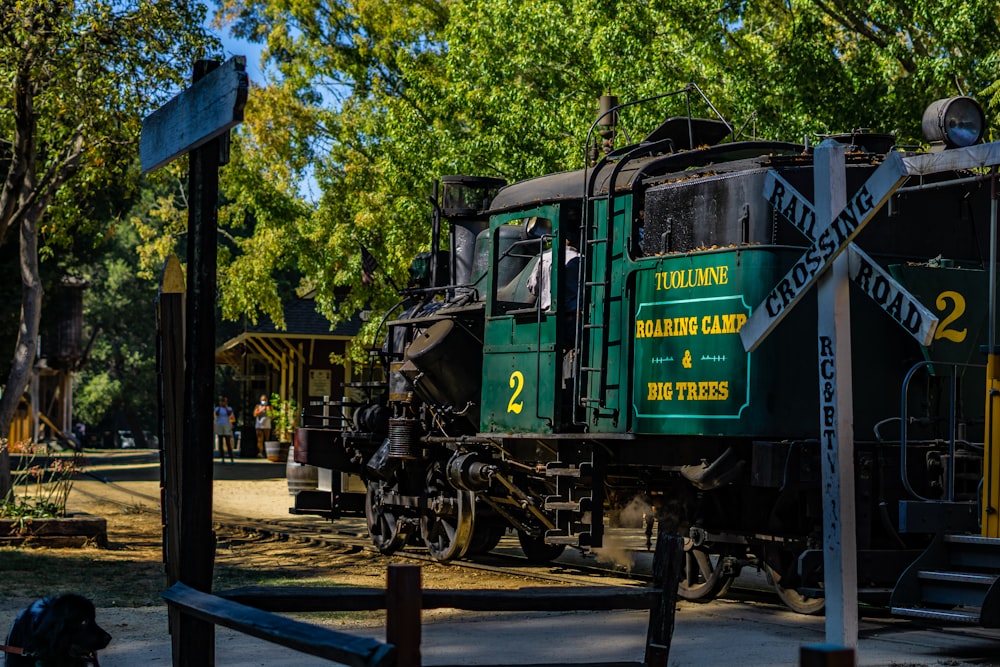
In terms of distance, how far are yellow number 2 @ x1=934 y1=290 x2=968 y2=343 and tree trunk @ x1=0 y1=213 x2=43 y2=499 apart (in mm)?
11396

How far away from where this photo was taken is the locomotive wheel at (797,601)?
1030 centimetres

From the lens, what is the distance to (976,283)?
10.5m

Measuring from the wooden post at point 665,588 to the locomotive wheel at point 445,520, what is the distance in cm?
771

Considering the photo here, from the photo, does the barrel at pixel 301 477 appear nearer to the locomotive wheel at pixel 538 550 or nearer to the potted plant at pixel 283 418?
the locomotive wheel at pixel 538 550

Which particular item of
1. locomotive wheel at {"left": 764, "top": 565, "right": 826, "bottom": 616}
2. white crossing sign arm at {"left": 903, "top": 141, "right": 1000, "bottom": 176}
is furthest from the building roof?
white crossing sign arm at {"left": 903, "top": 141, "right": 1000, "bottom": 176}

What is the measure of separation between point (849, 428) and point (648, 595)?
1270mm

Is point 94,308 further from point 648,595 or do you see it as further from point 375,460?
point 648,595

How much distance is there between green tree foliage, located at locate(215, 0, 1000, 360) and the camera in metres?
17.5

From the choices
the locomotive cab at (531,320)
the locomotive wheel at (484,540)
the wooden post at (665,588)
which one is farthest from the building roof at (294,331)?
the wooden post at (665,588)

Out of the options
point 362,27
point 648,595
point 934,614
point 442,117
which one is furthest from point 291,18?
point 648,595

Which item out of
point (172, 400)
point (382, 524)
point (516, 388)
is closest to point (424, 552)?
point (382, 524)

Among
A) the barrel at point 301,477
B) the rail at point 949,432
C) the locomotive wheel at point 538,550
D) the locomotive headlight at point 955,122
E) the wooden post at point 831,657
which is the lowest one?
the locomotive wheel at point 538,550

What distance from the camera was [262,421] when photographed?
36.1 meters

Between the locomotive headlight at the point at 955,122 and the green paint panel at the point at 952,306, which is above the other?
the locomotive headlight at the point at 955,122
